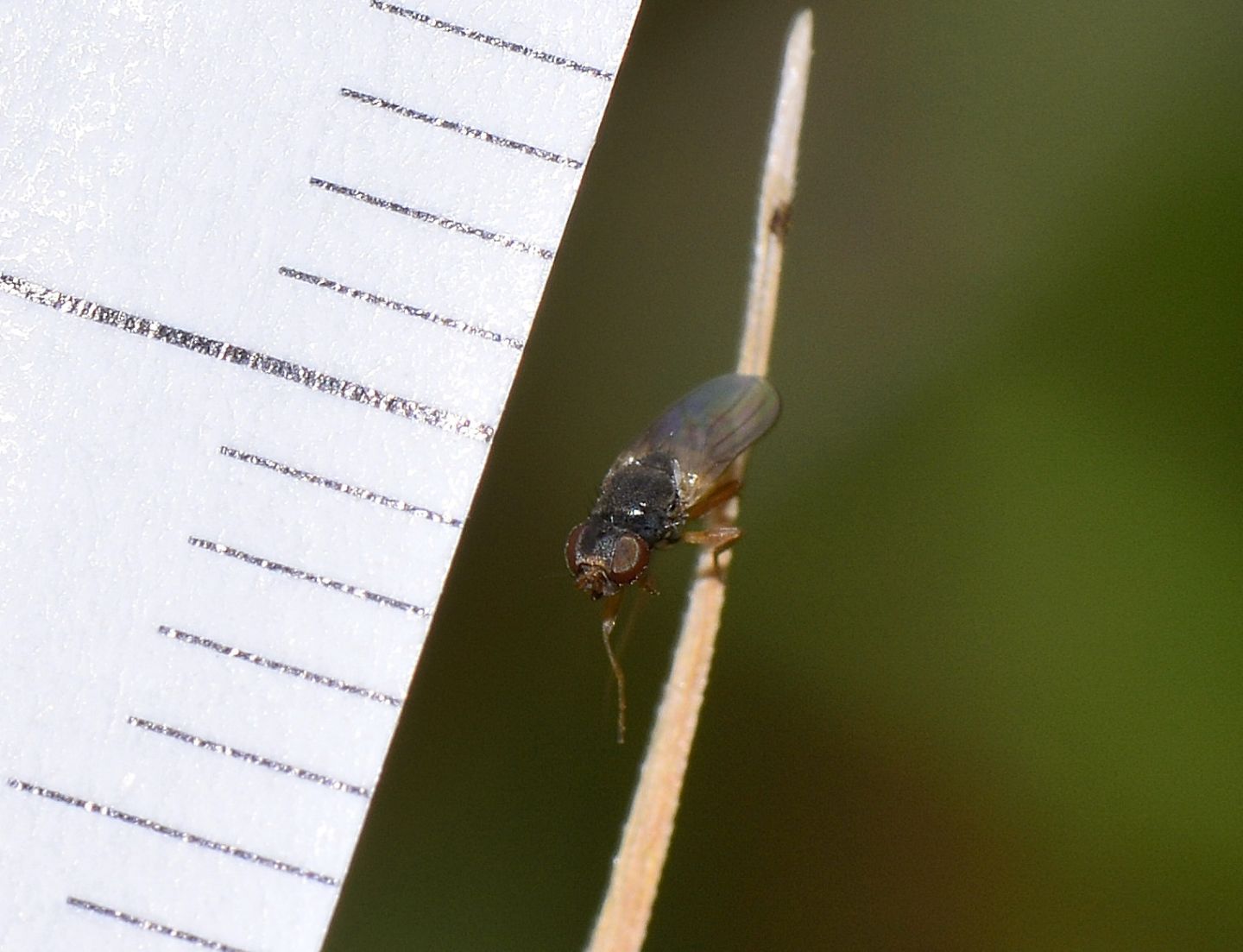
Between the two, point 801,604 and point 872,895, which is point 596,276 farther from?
point 872,895

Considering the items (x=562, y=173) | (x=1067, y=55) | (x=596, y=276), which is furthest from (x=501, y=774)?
(x=1067, y=55)

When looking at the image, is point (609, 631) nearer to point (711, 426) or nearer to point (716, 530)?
point (716, 530)

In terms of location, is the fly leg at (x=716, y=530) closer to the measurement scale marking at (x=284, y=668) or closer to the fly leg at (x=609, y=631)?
the fly leg at (x=609, y=631)

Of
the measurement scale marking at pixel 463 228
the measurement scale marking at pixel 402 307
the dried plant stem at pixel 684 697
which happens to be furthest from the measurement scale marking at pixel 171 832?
the measurement scale marking at pixel 463 228

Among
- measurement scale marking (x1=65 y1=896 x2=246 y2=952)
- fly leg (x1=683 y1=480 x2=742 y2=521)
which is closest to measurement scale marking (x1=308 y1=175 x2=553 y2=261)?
fly leg (x1=683 y1=480 x2=742 y2=521)

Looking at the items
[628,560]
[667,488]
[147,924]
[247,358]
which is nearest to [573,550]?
[628,560]

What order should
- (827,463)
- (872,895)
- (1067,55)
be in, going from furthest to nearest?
A: (1067,55), (827,463), (872,895)

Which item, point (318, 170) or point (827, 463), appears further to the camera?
point (827, 463)
